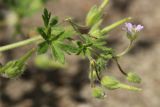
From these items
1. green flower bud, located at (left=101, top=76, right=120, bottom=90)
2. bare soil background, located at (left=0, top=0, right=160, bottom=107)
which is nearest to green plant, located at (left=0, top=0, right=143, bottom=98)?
green flower bud, located at (left=101, top=76, right=120, bottom=90)

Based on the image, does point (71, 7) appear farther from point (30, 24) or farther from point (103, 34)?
point (103, 34)

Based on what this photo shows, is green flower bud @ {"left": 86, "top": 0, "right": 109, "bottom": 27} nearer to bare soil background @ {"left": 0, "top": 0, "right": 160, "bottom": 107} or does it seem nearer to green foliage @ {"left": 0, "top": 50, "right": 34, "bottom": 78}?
green foliage @ {"left": 0, "top": 50, "right": 34, "bottom": 78}

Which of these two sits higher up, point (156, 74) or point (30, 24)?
point (30, 24)

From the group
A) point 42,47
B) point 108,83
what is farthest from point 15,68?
point 108,83

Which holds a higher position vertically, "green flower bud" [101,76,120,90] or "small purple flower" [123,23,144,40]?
"small purple flower" [123,23,144,40]

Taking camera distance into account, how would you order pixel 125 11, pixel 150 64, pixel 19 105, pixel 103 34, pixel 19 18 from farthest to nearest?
pixel 125 11, pixel 150 64, pixel 19 105, pixel 19 18, pixel 103 34

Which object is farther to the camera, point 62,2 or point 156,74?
point 62,2

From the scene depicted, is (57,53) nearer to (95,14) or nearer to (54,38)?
(54,38)

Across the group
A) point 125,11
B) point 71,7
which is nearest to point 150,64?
point 125,11
